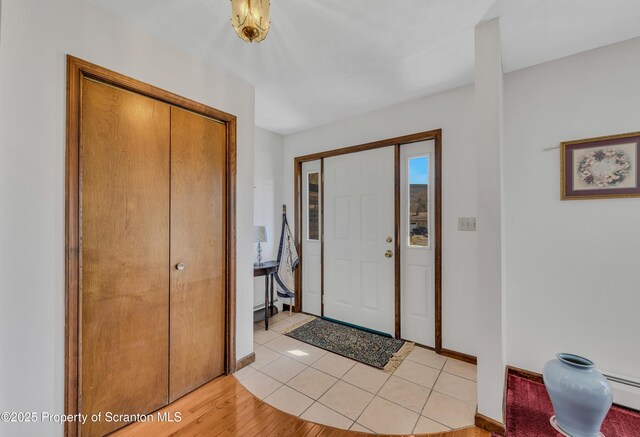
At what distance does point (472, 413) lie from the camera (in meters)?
1.78

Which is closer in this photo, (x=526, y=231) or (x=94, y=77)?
(x=94, y=77)

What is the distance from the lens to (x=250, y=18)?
1024 millimetres

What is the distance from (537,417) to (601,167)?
5.81 feet

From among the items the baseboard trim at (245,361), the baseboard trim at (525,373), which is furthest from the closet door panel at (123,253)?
the baseboard trim at (525,373)

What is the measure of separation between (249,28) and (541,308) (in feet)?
8.96

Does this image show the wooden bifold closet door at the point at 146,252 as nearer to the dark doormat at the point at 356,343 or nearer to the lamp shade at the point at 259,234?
the lamp shade at the point at 259,234

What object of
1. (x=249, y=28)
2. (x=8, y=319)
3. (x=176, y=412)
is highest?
(x=249, y=28)

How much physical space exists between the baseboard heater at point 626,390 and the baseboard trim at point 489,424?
965 millimetres

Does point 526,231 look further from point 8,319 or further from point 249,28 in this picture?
point 8,319

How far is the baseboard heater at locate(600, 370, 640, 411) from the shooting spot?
1799 mm

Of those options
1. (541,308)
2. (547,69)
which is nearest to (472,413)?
(541,308)

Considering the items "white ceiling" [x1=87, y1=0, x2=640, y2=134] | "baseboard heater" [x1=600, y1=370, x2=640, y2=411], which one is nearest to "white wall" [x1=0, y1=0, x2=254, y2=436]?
"white ceiling" [x1=87, y1=0, x2=640, y2=134]

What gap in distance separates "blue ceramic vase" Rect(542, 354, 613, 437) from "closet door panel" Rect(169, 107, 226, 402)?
227 cm

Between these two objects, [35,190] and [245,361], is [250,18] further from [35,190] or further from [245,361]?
[245,361]
